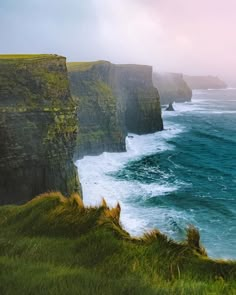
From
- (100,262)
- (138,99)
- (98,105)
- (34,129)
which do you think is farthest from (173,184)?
(138,99)

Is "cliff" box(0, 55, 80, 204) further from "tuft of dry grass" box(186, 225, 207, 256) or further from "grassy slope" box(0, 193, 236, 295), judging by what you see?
"tuft of dry grass" box(186, 225, 207, 256)

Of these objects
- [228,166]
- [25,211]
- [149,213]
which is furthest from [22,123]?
[228,166]

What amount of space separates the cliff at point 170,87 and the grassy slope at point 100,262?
157 meters

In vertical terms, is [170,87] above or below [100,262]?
above

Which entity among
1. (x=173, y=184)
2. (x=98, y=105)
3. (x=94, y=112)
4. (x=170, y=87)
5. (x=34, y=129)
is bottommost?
(x=173, y=184)

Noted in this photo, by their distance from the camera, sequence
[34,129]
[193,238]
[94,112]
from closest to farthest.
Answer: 1. [193,238]
2. [34,129]
3. [94,112]

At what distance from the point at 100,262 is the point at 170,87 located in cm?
17120

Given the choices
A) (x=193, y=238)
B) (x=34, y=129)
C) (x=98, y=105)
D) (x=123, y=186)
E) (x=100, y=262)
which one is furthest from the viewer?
(x=98, y=105)

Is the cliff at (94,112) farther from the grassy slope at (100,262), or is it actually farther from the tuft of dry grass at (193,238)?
the tuft of dry grass at (193,238)

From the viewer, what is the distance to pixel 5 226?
1127 centimetres

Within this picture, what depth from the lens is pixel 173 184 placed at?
46.6m

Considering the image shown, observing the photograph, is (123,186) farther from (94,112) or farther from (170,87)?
(170,87)

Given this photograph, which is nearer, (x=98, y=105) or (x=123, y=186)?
(x=123, y=186)

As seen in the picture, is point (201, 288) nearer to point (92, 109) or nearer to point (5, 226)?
point (5, 226)
